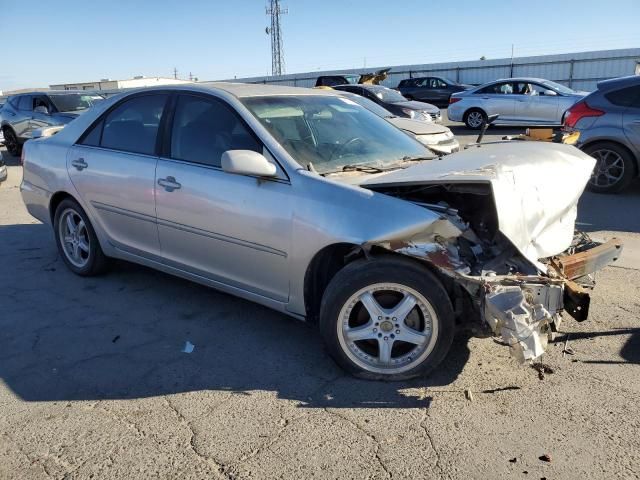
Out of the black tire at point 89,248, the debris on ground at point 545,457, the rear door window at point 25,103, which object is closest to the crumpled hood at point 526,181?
the debris on ground at point 545,457

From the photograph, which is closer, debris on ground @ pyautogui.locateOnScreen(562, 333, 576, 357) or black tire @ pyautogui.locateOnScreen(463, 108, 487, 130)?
debris on ground @ pyautogui.locateOnScreen(562, 333, 576, 357)

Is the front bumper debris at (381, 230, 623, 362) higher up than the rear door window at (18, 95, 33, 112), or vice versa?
the rear door window at (18, 95, 33, 112)

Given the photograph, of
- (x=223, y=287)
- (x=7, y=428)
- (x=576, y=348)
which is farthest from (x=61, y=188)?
(x=576, y=348)

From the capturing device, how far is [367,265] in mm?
3141

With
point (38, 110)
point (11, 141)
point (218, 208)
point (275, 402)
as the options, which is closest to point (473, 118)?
point (38, 110)

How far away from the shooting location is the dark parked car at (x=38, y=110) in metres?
13.9

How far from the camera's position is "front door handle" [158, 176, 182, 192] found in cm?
398

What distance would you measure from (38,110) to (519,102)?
42.7 ft

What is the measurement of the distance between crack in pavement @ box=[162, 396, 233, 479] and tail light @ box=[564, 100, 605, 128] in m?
7.13

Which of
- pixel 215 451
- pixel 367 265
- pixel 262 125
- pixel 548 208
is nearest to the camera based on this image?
pixel 215 451

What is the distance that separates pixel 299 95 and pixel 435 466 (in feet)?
9.52

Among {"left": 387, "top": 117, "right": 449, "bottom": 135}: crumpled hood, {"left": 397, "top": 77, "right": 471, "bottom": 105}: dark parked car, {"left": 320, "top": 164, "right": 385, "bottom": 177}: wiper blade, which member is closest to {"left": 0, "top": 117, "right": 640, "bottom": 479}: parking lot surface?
{"left": 320, "top": 164, "right": 385, "bottom": 177}: wiper blade

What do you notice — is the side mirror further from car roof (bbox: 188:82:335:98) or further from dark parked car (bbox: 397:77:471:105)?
dark parked car (bbox: 397:77:471:105)

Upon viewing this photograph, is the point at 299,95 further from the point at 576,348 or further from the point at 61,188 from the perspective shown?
the point at 576,348
